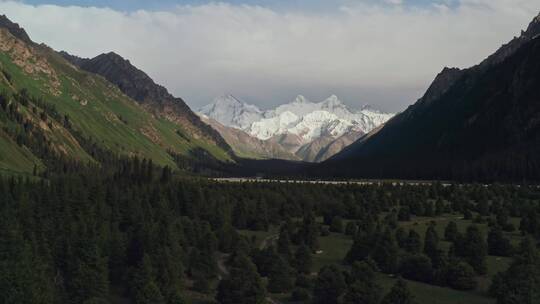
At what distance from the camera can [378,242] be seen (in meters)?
99.2

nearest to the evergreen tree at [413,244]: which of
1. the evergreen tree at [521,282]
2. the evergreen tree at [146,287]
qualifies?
the evergreen tree at [521,282]

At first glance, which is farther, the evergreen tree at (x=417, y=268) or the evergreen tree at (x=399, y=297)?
the evergreen tree at (x=417, y=268)

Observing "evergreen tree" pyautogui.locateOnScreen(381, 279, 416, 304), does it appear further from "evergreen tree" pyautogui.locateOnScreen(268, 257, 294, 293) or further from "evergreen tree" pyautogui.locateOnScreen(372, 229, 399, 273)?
"evergreen tree" pyautogui.locateOnScreen(372, 229, 399, 273)

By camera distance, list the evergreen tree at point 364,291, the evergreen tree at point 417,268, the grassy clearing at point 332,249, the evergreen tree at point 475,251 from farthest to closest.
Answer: the grassy clearing at point 332,249 → the evergreen tree at point 475,251 → the evergreen tree at point 417,268 → the evergreen tree at point 364,291

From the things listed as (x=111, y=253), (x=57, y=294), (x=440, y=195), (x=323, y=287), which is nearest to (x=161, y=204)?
(x=111, y=253)

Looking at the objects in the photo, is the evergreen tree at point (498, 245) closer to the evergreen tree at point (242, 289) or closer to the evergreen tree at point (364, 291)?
the evergreen tree at point (364, 291)

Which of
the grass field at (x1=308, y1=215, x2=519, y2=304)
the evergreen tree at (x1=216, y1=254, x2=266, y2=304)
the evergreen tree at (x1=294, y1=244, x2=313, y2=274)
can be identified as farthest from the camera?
the evergreen tree at (x1=294, y1=244, x2=313, y2=274)

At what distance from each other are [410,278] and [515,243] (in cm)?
3203

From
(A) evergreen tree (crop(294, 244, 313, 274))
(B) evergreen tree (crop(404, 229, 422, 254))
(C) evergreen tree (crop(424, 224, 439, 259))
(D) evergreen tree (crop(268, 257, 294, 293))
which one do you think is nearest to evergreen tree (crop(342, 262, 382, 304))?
(D) evergreen tree (crop(268, 257, 294, 293))

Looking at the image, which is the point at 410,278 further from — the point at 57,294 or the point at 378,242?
the point at 57,294

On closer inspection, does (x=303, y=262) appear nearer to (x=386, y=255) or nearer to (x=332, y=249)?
(x=386, y=255)

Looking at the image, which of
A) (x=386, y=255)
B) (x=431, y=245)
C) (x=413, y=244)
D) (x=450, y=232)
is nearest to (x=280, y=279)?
(x=386, y=255)

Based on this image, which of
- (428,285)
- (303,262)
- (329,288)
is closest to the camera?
(329,288)

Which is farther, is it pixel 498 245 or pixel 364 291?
pixel 498 245
